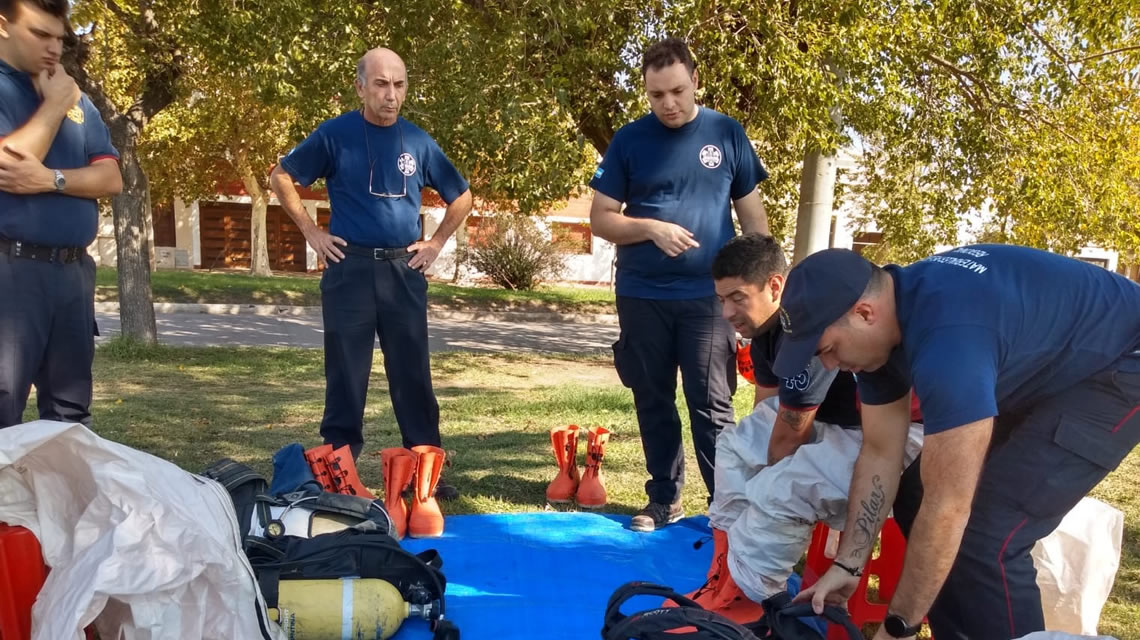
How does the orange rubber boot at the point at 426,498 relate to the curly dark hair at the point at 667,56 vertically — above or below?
below

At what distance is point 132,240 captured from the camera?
899 cm

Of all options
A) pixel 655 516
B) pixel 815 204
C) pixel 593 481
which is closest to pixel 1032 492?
pixel 655 516

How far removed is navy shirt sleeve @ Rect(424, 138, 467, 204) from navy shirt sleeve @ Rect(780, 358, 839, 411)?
7.36ft

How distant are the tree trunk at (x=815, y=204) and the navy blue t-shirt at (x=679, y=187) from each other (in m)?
4.07

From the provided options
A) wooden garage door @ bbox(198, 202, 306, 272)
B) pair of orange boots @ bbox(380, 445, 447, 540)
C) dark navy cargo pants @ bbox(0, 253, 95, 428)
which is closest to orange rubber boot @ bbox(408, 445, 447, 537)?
pair of orange boots @ bbox(380, 445, 447, 540)

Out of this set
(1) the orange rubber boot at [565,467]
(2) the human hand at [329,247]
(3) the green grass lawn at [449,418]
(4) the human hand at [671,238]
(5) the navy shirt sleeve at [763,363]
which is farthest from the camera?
(3) the green grass lawn at [449,418]

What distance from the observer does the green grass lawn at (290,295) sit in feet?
51.3

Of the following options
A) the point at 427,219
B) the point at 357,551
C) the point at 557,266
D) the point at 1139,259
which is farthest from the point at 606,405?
the point at 427,219

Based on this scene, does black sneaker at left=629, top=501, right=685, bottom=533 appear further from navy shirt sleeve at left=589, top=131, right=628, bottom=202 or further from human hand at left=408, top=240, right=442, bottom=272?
human hand at left=408, top=240, right=442, bottom=272

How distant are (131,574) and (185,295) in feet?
48.4

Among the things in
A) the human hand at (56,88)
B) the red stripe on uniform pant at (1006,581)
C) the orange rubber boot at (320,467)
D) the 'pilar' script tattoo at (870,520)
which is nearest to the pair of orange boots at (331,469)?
the orange rubber boot at (320,467)

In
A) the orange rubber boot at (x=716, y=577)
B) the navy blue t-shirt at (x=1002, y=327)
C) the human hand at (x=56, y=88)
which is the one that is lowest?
the orange rubber boot at (x=716, y=577)

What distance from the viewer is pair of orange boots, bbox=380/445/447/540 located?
382 centimetres

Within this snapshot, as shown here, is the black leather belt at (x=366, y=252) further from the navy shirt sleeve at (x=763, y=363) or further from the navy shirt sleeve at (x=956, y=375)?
the navy shirt sleeve at (x=956, y=375)
